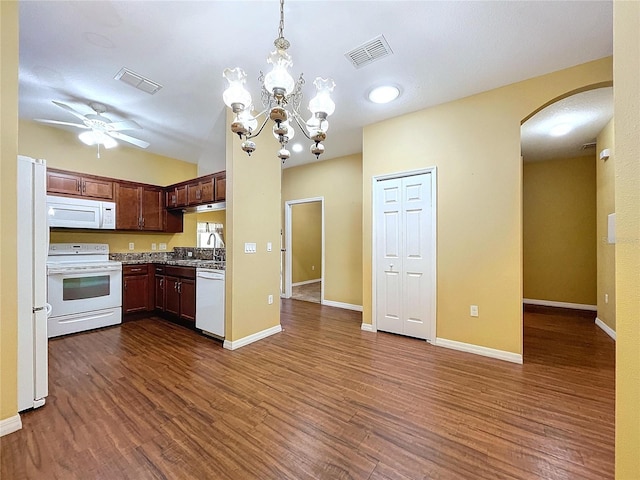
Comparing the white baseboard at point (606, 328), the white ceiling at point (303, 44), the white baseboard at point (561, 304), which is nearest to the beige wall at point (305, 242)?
the white ceiling at point (303, 44)

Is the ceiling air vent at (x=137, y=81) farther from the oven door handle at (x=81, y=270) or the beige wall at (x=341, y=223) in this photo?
the beige wall at (x=341, y=223)

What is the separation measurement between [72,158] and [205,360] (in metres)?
3.81

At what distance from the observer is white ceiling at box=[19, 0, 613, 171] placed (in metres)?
1.81

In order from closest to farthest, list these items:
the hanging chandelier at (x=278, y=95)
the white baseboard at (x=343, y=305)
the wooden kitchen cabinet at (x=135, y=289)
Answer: the hanging chandelier at (x=278, y=95)
the wooden kitchen cabinet at (x=135, y=289)
the white baseboard at (x=343, y=305)

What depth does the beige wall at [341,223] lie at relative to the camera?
4.79 metres

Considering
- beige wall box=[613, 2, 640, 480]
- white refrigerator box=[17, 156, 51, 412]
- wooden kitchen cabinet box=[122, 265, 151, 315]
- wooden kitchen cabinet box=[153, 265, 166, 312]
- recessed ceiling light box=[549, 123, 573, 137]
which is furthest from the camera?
wooden kitchen cabinet box=[153, 265, 166, 312]

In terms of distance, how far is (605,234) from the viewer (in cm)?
353

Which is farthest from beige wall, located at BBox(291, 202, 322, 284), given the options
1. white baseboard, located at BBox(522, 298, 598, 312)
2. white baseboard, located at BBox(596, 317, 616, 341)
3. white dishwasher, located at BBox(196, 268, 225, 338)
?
white baseboard, located at BBox(596, 317, 616, 341)

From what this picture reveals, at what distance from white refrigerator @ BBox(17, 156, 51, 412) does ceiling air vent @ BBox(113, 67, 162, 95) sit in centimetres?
120

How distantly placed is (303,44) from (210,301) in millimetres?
2892

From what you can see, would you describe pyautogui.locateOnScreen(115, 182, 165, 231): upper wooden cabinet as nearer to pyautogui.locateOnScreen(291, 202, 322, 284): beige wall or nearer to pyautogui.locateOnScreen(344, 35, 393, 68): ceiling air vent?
pyautogui.locateOnScreen(291, 202, 322, 284): beige wall

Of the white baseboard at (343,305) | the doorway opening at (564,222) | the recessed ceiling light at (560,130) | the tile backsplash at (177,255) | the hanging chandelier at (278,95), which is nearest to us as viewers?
the hanging chandelier at (278,95)

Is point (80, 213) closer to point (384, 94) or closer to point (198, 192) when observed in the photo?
point (198, 192)

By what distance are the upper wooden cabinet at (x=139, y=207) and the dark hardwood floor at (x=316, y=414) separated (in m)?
1.93
